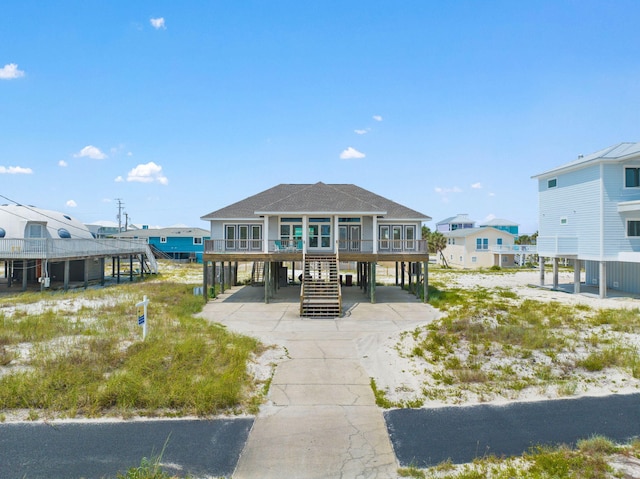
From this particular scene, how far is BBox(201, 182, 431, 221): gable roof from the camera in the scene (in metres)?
22.8

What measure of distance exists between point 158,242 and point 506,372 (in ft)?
198

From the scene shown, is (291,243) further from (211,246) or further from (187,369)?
(187,369)

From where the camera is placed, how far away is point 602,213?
77.7 ft

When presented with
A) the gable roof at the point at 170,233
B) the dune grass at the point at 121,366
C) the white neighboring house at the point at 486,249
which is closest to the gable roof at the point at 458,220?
the white neighboring house at the point at 486,249

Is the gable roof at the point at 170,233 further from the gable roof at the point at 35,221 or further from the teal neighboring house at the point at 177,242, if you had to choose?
the gable roof at the point at 35,221

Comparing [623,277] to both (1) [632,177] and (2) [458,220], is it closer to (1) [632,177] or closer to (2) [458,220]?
(1) [632,177]

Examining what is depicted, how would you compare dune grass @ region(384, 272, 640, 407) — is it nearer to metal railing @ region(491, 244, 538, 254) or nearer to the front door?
the front door

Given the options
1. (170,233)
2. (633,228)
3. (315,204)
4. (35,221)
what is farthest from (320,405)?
(170,233)

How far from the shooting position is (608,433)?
7410mm

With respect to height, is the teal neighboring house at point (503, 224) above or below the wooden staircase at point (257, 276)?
above

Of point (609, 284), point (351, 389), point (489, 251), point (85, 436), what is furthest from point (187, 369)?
point (489, 251)

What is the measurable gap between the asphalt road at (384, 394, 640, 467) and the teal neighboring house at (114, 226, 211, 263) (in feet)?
184

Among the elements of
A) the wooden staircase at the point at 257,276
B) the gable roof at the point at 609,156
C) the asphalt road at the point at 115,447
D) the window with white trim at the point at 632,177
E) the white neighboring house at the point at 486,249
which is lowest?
the asphalt road at the point at 115,447

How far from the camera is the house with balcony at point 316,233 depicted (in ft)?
74.2
